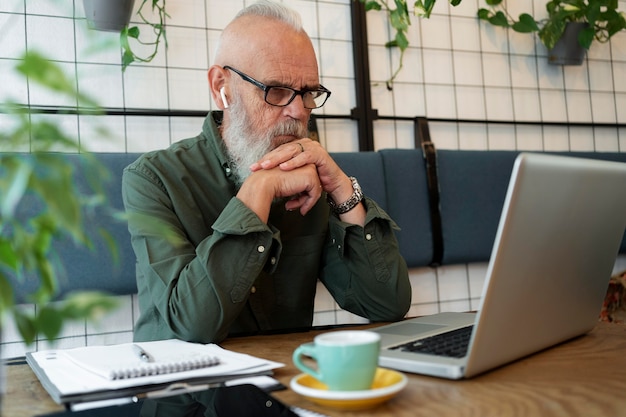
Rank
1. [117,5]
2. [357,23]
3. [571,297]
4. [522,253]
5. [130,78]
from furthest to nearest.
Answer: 1. [357,23]
2. [130,78]
3. [117,5]
4. [571,297]
5. [522,253]

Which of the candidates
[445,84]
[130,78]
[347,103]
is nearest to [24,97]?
[130,78]

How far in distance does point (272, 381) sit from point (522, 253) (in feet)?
1.03

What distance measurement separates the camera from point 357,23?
7.86 ft

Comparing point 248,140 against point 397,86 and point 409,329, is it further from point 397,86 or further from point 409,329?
point 397,86

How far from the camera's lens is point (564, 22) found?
260cm

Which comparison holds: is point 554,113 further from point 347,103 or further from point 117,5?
point 117,5

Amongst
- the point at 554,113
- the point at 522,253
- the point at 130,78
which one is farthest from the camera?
the point at 554,113

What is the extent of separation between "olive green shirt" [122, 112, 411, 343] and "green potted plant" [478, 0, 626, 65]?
1.40 m

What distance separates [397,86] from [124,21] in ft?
3.33

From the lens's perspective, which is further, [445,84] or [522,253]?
[445,84]

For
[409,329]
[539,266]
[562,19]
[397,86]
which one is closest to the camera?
[539,266]

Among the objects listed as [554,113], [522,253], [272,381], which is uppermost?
[554,113]

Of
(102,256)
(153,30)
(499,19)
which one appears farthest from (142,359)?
(499,19)

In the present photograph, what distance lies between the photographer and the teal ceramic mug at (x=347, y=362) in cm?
61
